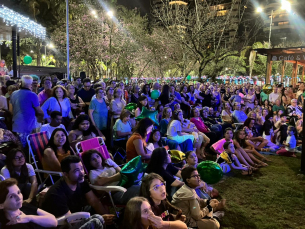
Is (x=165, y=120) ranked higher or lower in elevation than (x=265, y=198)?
higher

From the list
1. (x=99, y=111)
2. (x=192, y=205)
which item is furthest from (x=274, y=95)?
(x=192, y=205)

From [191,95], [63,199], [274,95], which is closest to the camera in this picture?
[63,199]

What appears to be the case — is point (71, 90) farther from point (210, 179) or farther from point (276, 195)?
point (276, 195)

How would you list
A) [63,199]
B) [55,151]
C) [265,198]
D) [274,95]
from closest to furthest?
1. [63,199]
2. [55,151]
3. [265,198]
4. [274,95]

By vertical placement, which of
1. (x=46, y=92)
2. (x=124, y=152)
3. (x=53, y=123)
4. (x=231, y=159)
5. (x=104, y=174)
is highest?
(x=46, y=92)

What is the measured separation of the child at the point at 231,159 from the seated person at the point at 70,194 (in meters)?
3.21

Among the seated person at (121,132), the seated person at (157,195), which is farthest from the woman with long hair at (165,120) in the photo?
the seated person at (157,195)

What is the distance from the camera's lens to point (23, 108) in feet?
14.9

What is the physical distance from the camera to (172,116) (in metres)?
6.26

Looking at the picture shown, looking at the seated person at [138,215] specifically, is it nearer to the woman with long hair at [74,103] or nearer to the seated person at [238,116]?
the woman with long hair at [74,103]

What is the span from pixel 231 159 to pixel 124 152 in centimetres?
223

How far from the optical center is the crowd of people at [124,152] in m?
2.66

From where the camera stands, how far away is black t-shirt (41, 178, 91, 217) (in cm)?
269

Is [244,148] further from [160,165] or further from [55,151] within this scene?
[55,151]
